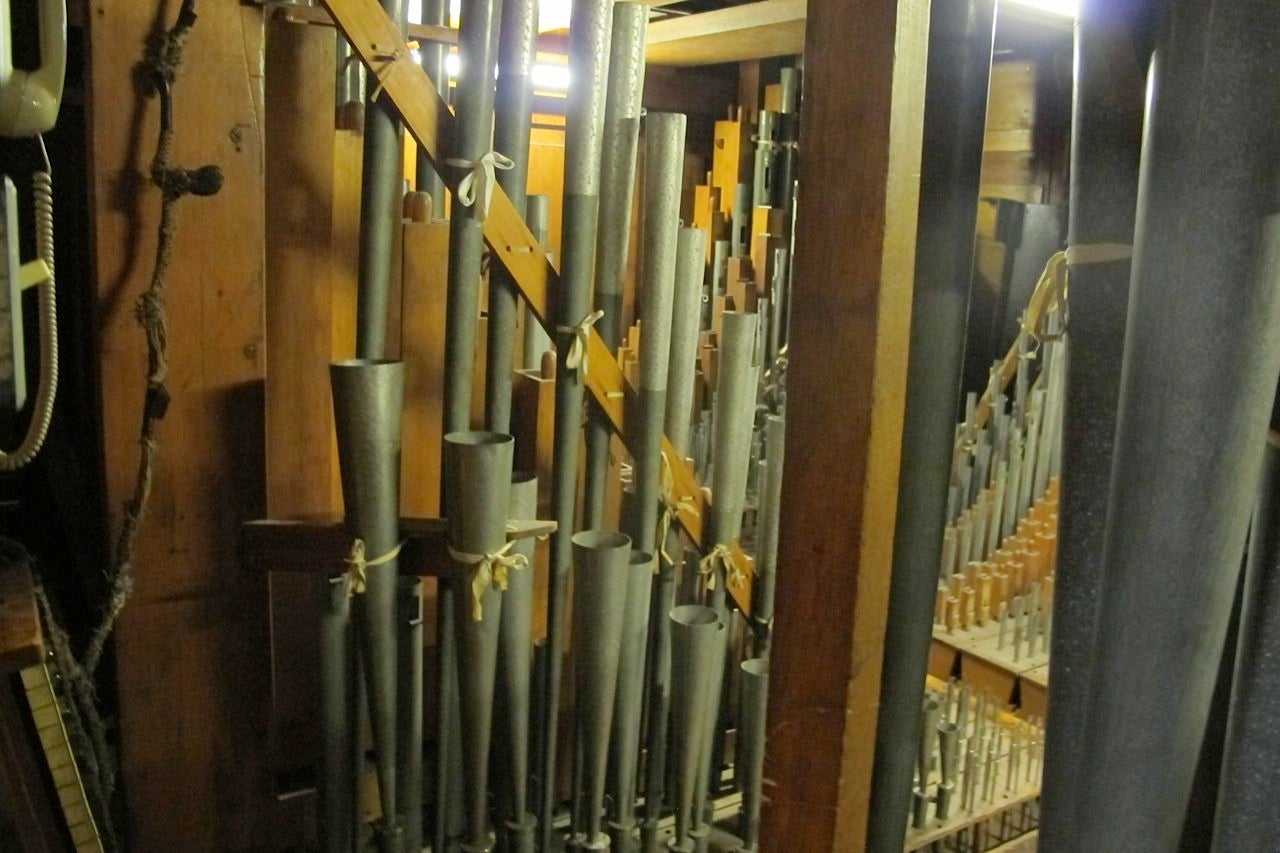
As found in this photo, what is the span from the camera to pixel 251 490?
1625mm

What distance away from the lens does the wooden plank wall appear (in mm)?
1479

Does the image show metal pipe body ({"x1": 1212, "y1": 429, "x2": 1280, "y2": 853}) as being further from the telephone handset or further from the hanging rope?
the hanging rope

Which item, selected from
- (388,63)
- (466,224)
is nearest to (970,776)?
(466,224)

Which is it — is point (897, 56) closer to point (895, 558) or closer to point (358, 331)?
point (895, 558)

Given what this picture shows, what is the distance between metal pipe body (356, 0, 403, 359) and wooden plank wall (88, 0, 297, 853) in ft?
0.57

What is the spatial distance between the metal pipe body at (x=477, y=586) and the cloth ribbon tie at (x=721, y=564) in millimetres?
416

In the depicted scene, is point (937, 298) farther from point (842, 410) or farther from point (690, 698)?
point (690, 698)

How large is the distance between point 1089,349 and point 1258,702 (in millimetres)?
245

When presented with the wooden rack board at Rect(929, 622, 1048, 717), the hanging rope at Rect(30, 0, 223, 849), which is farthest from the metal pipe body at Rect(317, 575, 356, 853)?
the wooden rack board at Rect(929, 622, 1048, 717)

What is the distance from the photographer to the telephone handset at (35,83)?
1.02 meters

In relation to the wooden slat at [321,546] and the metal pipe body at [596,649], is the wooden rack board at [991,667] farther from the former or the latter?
the wooden slat at [321,546]

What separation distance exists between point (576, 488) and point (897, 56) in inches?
48.0

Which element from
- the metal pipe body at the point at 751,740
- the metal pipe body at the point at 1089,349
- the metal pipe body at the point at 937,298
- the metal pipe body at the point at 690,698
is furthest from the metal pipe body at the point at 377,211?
the metal pipe body at the point at 1089,349

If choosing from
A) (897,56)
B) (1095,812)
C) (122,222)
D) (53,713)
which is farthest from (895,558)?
(122,222)
